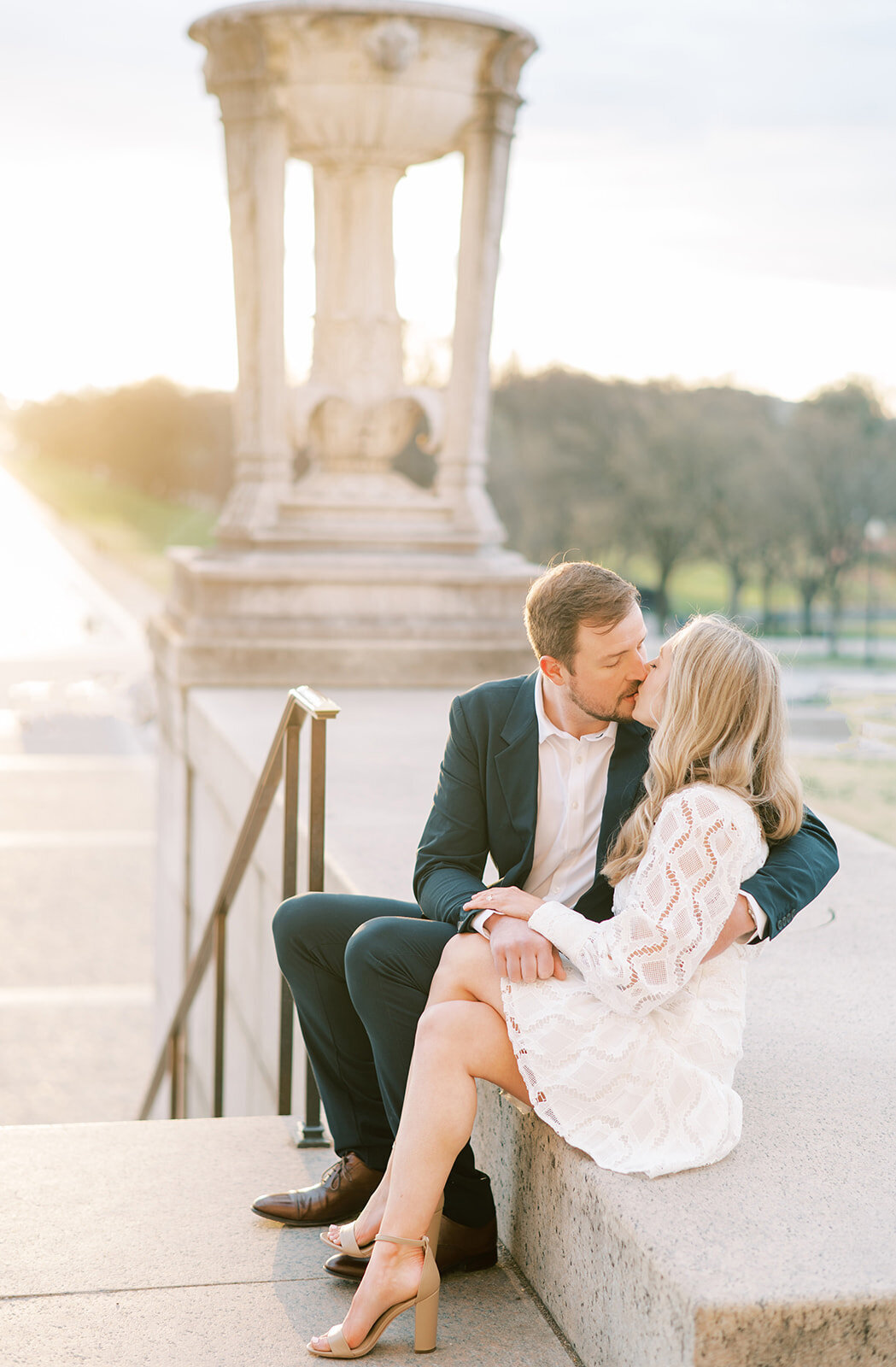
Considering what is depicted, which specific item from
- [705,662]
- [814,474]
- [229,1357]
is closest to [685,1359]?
[229,1357]

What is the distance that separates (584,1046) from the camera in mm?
2328

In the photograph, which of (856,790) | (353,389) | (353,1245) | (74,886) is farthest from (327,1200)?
(74,886)

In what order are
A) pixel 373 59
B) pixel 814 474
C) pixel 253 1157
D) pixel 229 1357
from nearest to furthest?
pixel 229 1357, pixel 253 1157, pixel 373 59, pixel 814 474

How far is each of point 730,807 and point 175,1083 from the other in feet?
14.1

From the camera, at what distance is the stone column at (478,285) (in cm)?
781

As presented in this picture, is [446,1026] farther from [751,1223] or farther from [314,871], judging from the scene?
[314,871]

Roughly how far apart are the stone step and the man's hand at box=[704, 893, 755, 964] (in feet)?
2.24

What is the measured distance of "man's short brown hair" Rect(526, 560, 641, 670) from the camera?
265 centimetres

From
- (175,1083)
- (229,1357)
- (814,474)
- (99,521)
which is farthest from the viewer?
(99,521)

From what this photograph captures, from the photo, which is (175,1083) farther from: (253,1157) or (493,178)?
(493,178)

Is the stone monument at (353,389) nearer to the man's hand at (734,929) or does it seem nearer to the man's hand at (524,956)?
the man's hand at (524,956)

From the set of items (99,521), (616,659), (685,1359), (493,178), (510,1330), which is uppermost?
(493,178)

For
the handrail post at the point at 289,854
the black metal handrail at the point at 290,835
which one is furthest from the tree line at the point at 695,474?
the handrail post at the point at 289,854

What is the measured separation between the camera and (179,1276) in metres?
2.61
